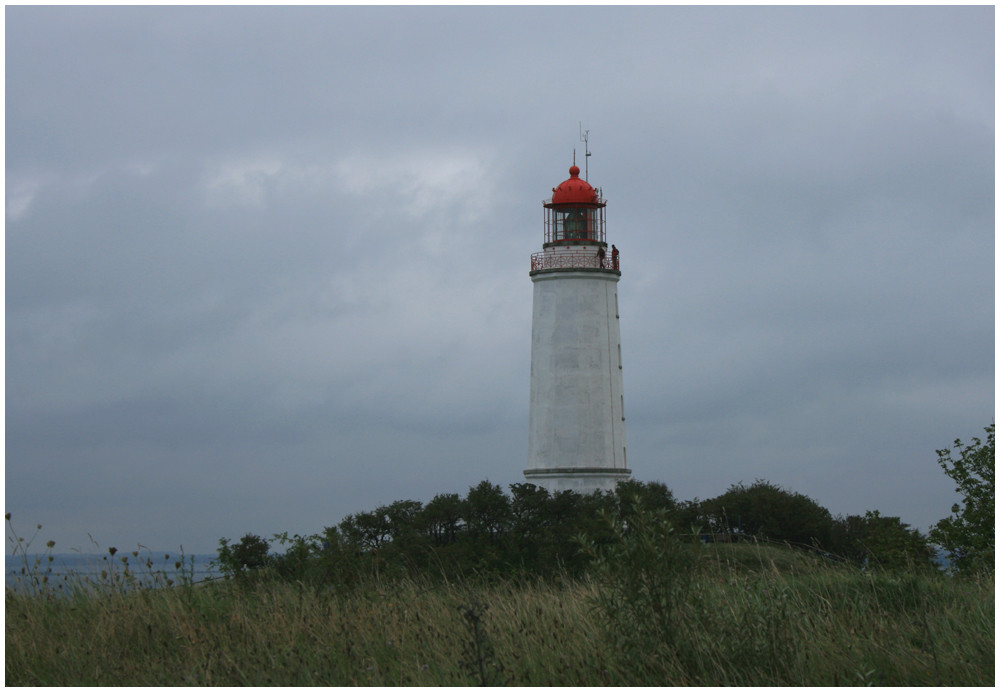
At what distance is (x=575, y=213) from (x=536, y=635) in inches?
932

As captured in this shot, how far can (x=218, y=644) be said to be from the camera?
342 inches

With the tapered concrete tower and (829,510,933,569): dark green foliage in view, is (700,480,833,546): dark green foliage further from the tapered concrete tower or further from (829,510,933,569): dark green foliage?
the tapered concrete tower

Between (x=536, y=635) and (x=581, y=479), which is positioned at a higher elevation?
(x=581, y=479)

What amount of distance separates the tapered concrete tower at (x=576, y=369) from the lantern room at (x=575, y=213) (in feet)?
0.22

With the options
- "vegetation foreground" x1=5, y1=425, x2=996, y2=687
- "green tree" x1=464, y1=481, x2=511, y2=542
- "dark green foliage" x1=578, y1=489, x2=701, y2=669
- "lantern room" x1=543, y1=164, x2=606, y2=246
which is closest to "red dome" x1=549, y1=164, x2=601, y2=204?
"lantern room" x1=543, y1=164, x2=606, y2=246

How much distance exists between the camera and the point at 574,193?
31328mm

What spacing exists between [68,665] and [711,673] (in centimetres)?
495

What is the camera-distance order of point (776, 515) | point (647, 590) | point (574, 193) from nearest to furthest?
point (647, 590) → point (776, 515) → point (574, 193)

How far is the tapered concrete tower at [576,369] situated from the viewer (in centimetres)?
2919

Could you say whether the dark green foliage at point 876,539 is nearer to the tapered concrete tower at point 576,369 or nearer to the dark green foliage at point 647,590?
the tapered concrete tower at point 576,369

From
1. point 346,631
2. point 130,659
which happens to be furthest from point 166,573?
point 346,631

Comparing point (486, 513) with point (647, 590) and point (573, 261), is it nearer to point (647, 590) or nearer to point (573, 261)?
point (573, 261)

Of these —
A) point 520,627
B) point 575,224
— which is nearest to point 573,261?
point 575,224

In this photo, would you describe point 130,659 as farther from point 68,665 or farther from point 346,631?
point 346,631
